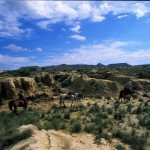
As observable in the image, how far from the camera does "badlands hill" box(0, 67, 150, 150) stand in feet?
42.2

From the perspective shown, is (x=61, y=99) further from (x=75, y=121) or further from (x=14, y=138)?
(x=14, y=138)

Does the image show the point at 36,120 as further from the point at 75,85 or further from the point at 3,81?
the point at 75,85

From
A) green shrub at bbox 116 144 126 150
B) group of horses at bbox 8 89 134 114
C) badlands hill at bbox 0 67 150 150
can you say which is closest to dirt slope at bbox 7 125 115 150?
badlands hill at bbox 0 67 150 150

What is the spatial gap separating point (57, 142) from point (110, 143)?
285cm

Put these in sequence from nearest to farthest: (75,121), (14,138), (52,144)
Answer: (52,144) → (14,138) → (75,121)


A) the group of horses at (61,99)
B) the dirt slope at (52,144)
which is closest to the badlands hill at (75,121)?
the dirt slope at (52,144)

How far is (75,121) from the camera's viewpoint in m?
18.1

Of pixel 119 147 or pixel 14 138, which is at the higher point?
pixel 14 138

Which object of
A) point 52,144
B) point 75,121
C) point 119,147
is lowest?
point 119,147

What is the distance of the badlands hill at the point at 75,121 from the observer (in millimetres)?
12852

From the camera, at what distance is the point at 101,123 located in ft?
57.9

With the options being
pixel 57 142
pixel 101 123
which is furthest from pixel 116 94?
pixel 57 142

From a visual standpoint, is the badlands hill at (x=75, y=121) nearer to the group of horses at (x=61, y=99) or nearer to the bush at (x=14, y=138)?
the bush at (x=14, y=138)

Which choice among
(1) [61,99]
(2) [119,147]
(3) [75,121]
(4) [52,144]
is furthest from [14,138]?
(1) [61,99]
